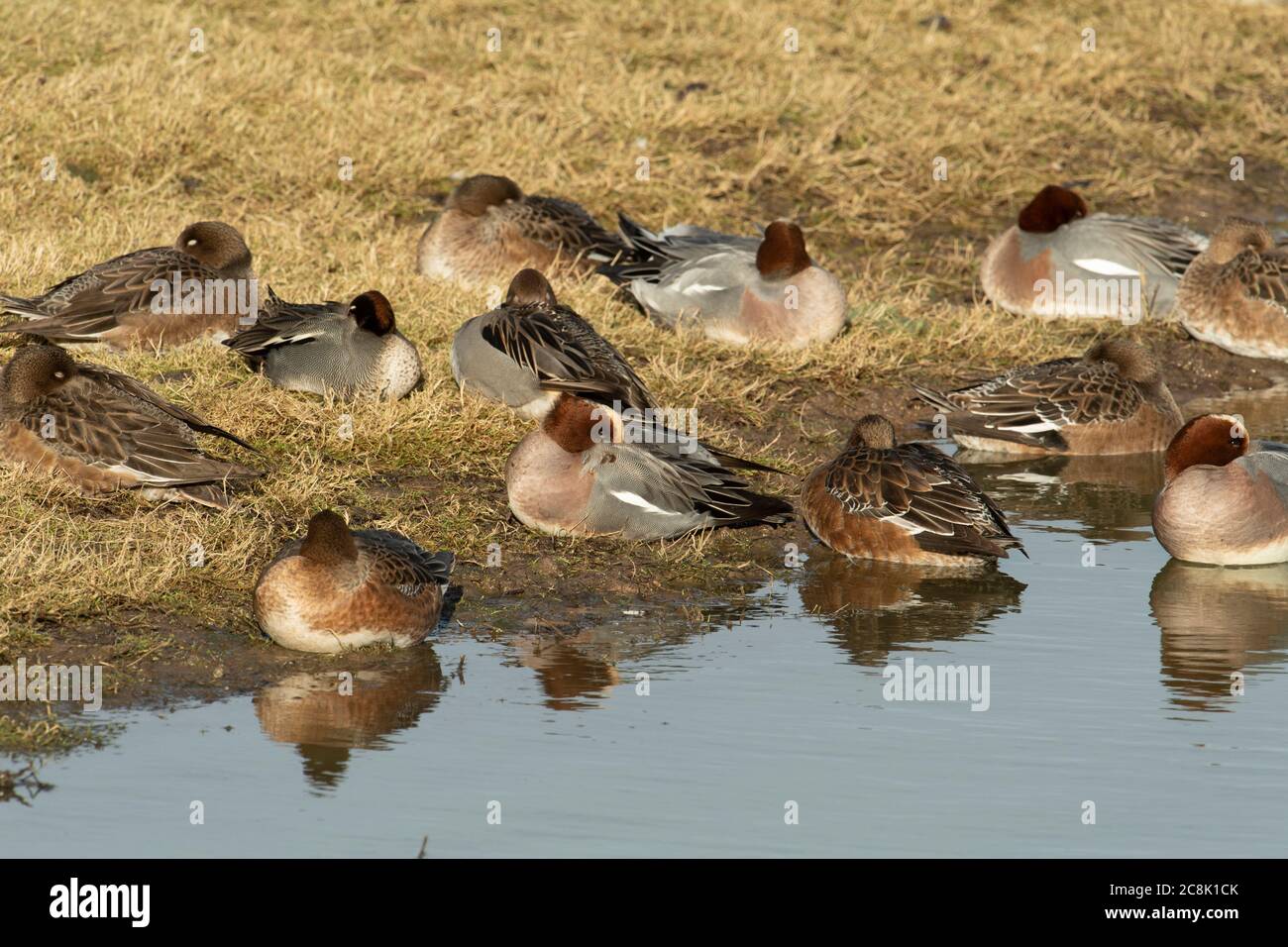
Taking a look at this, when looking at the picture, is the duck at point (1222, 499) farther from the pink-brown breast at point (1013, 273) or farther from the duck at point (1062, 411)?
the pink-brown breast at point (1013, 273)

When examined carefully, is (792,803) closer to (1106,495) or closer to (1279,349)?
(1106,495)

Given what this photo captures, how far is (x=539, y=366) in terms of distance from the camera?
8.20 metres

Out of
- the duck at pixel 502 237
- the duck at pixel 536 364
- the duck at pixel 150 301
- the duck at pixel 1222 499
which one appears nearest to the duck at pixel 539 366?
the duck at pixel 536 364

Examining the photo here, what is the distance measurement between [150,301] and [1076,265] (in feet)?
17.5

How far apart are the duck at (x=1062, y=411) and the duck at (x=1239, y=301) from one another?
1428 millimetres

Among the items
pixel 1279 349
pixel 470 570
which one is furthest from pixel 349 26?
pixel 470 570

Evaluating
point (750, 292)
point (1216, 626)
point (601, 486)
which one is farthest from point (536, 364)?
point (1216, 626)

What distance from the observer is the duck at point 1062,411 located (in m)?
8.96

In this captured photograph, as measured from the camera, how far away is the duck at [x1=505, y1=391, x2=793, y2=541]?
7.00 meters

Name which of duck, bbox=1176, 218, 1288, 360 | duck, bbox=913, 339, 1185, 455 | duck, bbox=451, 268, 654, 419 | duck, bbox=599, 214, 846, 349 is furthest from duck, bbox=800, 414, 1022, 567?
duck, bbox=1176, 218, 1288, 360

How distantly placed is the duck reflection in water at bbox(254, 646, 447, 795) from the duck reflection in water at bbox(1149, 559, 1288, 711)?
233 cm

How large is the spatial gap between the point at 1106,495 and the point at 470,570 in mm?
3250

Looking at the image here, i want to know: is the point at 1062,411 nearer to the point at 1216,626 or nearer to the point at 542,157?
the point at 1216,626

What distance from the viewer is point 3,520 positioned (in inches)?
251
